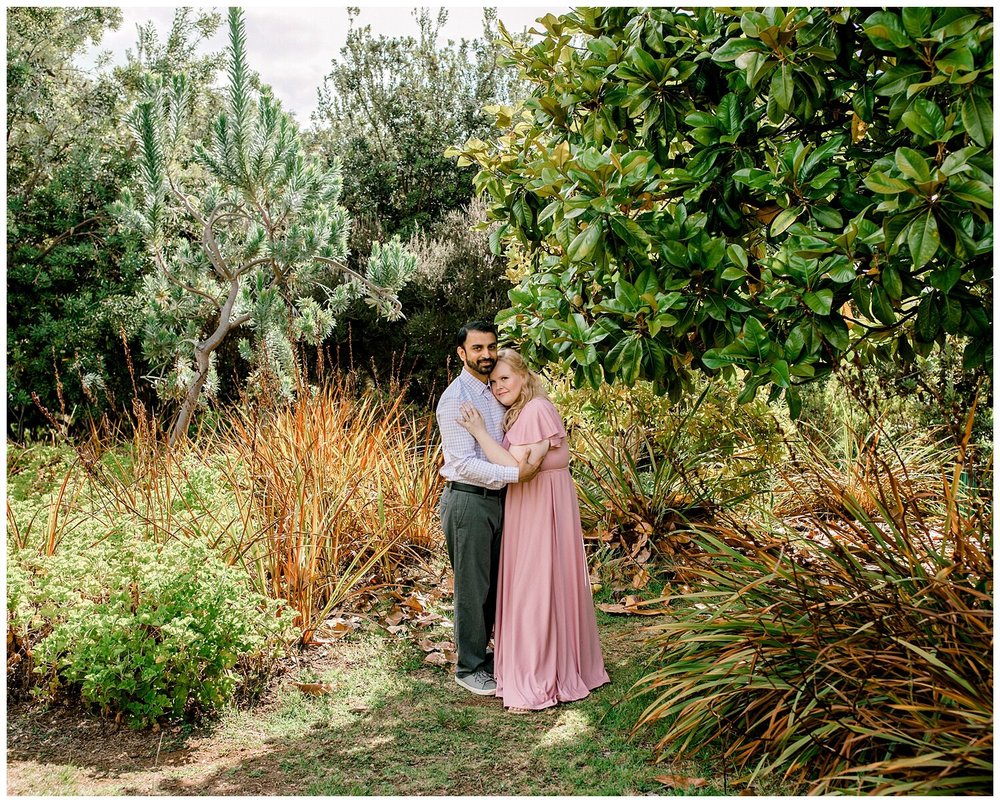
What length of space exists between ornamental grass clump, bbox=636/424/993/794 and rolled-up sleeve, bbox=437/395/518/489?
3.73ft

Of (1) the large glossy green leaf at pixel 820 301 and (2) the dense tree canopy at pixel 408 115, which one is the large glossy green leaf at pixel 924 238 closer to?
(1) the large glossy green leaf at pixel 820 301

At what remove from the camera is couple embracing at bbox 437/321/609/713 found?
4379 mm

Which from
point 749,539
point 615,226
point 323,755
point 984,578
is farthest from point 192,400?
point 984,578

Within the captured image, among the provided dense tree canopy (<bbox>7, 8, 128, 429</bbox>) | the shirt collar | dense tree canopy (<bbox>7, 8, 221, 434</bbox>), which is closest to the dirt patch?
the shirt collar

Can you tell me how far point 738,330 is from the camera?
3.07m

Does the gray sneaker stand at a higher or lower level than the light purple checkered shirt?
lower

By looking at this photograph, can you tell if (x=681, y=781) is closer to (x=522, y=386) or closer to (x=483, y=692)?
(x=483, y=692)

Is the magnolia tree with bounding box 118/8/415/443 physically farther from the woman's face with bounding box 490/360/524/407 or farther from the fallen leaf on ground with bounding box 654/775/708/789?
the fallen leaf on ground with bounding box 654/775/708/789

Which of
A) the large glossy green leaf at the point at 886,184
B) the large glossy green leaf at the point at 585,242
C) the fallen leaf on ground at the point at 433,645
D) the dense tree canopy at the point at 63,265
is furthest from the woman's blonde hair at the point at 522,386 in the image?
the dense tree canopy at the point at 63,265

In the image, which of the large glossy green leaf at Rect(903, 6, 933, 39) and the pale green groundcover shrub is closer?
the large glossy green leaf at Rect(903, 6, 933, 39)

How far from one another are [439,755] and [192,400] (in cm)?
472

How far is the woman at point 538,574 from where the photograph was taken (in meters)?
4.38

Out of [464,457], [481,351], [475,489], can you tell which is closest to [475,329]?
[481,351]

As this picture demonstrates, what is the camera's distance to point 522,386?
15.1 feet
